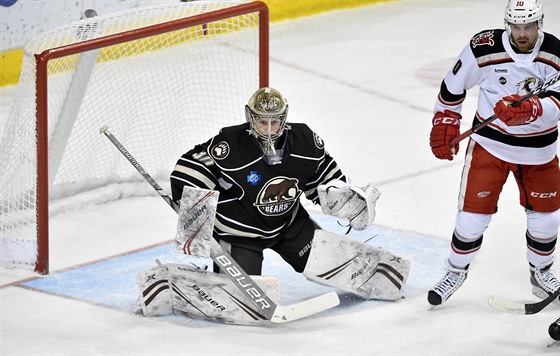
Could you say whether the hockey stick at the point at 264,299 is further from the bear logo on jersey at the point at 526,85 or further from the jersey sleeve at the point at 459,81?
the bear logo on jersey at the point at 526,85

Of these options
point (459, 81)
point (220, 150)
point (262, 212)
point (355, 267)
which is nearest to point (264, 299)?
point (262, 212)

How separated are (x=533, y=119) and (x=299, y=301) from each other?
A: 1020mm

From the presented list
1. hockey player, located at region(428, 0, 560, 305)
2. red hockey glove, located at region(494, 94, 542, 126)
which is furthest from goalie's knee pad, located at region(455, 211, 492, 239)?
red hockey glove, located at region(494, 94, 542, 126)

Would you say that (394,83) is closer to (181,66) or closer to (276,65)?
(276,65)

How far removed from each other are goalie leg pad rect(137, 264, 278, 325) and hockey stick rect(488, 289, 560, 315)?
2.29ft

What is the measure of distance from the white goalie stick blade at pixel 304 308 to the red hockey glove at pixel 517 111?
2.58ft

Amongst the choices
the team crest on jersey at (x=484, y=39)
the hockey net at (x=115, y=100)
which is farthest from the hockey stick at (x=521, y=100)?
the hockey net at (x=115, y=100)

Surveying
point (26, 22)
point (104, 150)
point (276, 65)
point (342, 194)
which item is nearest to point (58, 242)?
point (104, 150)

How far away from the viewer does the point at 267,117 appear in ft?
14.4

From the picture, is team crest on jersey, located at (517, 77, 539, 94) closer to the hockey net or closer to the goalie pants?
the goalie pants

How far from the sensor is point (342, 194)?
4.56 meters

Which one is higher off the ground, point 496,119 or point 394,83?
point 496,119

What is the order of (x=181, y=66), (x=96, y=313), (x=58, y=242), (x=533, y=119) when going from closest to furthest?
(x=533, y=119)
(x=96, y=313)
(x=58, y=242)
(x=181, y=66)

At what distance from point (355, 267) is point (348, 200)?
0.24m
